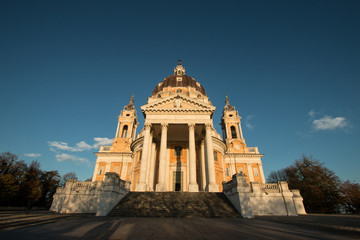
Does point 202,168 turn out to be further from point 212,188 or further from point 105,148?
point 105,148

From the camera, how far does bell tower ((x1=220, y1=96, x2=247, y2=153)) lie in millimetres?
39397

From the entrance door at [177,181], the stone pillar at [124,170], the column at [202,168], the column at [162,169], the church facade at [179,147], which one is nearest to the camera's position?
the column at [162,169]

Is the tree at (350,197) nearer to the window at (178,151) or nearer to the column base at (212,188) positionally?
the column base at (212,188)

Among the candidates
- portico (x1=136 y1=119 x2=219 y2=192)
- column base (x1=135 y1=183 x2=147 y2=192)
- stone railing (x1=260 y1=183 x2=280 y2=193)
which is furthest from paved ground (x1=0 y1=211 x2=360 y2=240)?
portico (x1=136 y1=119 x2=219 y2=192)

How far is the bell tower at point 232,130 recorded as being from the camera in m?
39.4

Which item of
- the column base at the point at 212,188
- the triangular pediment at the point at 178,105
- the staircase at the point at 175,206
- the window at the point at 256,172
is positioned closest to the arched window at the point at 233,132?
the window at the point at 256,172

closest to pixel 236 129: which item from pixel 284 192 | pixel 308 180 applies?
pixel 308 180

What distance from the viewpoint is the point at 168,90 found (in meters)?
36.9

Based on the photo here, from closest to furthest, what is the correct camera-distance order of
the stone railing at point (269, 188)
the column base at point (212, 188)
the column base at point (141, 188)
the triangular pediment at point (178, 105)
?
the stone railing at point (269, 188) → the column base at point (212, 188) → the column base at point (141, 188) → the triangular pediment at point (178, 105)

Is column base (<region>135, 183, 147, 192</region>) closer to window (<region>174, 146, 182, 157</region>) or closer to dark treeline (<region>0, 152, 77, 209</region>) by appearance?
window (<region>174, 146, 182, 157</region>)

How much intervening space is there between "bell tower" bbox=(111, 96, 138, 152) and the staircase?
83.8 feet

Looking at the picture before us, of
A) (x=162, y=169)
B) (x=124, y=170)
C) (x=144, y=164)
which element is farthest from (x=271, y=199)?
(x=124, y=170)

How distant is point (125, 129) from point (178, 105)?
1069 inches

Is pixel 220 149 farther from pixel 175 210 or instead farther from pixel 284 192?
pixel 175 210
